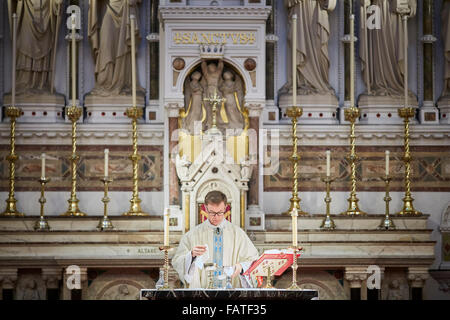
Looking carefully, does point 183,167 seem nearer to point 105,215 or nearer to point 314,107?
point 105,215

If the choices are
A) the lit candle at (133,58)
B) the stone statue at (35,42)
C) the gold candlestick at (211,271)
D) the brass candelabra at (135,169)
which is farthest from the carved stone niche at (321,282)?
the stone statue at (35,42)

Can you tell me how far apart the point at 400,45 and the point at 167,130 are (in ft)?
11.9

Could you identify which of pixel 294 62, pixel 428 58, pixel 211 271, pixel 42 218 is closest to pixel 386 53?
pixel 428 58

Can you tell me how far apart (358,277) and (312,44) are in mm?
3562

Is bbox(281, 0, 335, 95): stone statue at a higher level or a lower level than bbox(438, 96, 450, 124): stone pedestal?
higher

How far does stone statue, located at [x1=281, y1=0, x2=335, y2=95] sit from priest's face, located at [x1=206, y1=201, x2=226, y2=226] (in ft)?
11.7

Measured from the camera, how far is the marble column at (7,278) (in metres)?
14.4

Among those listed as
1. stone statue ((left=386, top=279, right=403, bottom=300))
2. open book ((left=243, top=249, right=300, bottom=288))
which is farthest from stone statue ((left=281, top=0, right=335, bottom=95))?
open book ((left=243, top=249, right=300, bottom=288))

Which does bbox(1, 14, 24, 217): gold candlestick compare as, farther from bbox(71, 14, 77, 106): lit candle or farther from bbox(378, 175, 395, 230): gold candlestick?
bbox(378, 175, 395, 230): gold candlestick

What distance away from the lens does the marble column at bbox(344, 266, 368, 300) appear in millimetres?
14461

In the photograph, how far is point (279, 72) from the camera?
52.8 ft

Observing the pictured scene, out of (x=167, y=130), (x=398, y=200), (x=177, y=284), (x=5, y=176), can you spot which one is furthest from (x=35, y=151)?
(x=398, y=200)

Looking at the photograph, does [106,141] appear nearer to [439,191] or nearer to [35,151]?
[35,151]

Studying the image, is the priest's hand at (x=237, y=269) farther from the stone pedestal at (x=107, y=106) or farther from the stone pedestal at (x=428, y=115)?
the stone pedestal at (x=428, y=115)
